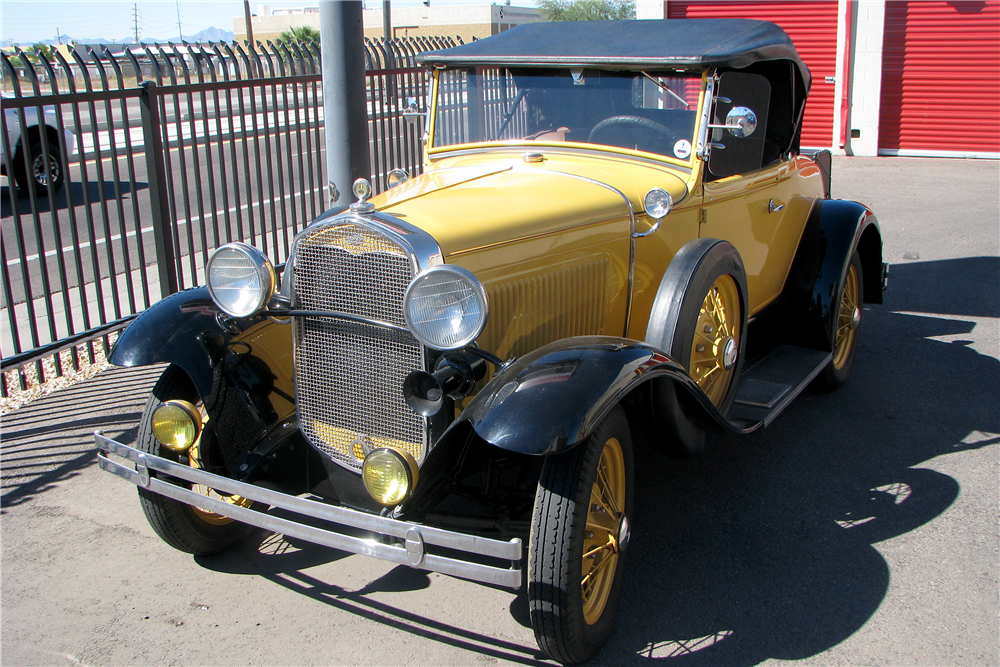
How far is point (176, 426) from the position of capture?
8.80 feet

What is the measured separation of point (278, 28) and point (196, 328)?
195 feet

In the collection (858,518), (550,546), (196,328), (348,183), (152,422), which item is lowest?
(858,518)

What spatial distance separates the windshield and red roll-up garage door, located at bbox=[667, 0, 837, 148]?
11.2 metres

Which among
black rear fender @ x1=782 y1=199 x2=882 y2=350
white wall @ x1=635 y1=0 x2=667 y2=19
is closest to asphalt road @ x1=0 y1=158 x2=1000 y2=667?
black rear fender @ x1=782 y1=199 x2=882 y2=350

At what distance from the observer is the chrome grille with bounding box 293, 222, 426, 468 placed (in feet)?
8.34

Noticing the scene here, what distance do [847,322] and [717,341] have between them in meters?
1.63

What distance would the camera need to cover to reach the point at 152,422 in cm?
270

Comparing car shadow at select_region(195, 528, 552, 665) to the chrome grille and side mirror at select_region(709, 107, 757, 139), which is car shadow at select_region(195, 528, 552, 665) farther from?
side mirror at select_region(709, 107, 757, 139)

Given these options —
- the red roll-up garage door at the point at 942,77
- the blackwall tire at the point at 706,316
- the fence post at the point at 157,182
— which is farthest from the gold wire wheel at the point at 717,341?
the red roll-up garage door at the point at 942,77

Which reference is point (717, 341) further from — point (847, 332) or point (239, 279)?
point (239, 279)

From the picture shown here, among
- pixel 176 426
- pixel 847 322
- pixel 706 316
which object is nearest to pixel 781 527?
pixel 706 316

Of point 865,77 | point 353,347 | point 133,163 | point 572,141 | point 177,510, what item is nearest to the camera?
point 353,347

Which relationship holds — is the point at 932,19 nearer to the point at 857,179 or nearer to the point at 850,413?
the point at 857,179

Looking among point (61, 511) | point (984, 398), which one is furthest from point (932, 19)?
point (61, 511)
